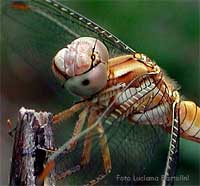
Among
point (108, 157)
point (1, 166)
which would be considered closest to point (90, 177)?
point (108, 157)

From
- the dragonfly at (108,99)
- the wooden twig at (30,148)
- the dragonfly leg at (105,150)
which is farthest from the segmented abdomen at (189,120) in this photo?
the wooden twig at (30,148)

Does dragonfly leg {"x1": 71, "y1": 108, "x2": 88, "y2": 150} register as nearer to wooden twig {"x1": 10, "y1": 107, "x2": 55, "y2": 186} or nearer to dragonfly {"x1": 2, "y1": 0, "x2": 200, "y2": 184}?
dragonfly {"x1": 2, "y1": 0, "x2": 200, "y2": 184}

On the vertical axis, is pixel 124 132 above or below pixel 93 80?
below

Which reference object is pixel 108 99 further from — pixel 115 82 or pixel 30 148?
pixel 30 148

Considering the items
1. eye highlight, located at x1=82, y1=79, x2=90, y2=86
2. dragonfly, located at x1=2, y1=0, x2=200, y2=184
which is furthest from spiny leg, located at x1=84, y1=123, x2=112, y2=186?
eye highlight, located at x1=82, y1=79, x2=90, y2=86

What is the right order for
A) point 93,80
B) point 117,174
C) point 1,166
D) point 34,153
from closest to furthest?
point 34,153 → point 93,80 → point 117,174 → point 1,166

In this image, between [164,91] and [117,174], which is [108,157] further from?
[164,91]

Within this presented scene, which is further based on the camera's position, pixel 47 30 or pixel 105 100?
pixel 47 30

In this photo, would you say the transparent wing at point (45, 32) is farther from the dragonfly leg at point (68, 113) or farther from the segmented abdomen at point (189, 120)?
the segmented abdomen at point (189, 120)
